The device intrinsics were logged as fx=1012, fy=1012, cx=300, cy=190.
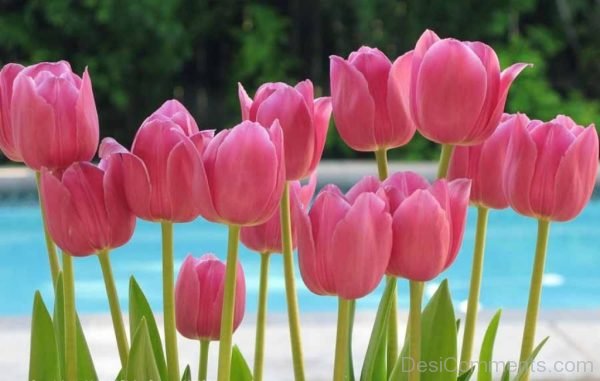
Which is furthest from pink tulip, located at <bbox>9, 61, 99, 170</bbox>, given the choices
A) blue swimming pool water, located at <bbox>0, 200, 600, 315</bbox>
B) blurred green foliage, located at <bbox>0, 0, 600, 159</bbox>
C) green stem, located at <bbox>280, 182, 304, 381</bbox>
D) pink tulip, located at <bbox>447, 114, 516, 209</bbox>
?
blurred green foliage, located at <bbox>0, 0, 600, 159</bbox>

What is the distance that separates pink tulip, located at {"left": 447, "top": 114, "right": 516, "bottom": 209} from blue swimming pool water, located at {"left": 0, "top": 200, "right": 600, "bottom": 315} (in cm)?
345

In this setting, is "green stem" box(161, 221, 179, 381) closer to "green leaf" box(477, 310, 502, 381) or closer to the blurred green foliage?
"green leaf" box(477, 310, 502, 381)

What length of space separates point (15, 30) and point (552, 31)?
4.32 m

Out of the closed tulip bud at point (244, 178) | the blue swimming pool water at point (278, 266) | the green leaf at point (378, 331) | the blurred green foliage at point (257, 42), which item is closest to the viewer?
the closed tulip bud at point (244, 178)

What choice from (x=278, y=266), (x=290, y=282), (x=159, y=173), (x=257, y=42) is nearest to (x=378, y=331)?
(x=290, y=282)

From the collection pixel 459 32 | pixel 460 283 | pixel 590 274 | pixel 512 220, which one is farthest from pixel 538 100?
pixel 460 283

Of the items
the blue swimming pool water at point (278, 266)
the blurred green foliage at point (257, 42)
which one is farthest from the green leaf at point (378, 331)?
the blurred green foliage at point (257, 42)

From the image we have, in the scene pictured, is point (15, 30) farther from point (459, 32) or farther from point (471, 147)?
A: point (471, 147)

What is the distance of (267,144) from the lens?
0.48 m

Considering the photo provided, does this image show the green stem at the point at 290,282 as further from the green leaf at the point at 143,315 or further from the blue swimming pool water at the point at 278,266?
the blue swimming pool water at the point at 278,266

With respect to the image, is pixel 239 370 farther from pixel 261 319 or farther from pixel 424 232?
pixel 424 232

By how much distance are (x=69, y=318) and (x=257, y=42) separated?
7527 millimetres

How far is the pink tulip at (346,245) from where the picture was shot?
49 centimetres

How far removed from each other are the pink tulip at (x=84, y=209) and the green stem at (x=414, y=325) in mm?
155
